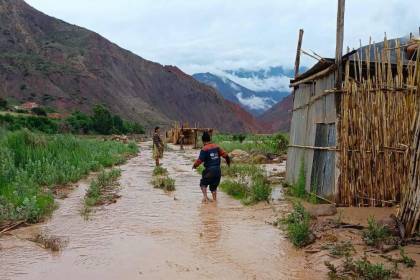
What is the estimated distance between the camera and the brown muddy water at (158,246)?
5.47 m

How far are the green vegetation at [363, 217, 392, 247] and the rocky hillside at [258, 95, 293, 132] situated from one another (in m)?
108

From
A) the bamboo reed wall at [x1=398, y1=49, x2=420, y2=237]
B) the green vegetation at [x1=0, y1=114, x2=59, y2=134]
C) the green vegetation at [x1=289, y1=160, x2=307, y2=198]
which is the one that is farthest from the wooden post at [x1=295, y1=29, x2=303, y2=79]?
the green vegetation at [x1=0, y1=114, x2=59, y2=134]

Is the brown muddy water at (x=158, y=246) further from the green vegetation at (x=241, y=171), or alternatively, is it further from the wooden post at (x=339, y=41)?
the green vegetation at (x=241, y=171)

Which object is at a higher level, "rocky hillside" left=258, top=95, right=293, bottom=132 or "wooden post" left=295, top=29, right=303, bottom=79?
"rocky hillside" left=258, top=95, right=293, bottom=132

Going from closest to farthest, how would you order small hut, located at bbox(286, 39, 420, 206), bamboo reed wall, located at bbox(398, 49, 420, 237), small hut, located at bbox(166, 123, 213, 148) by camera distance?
bamboo reed wall, located at bbox(398, 49, 420, 237) < small hut, located at bbox(286, 39, 420, 206) < small hut, located at bbox(166, 123, 213, 148)

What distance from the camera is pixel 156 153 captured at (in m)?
17.4

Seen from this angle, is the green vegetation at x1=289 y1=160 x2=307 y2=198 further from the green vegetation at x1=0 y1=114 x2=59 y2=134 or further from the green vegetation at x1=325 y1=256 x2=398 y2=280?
the green vegetation at x1=0 y1=114 x2=59 y2=134

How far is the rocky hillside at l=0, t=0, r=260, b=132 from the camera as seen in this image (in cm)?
6450

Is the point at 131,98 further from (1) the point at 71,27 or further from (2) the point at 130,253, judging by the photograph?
(2) the point at 130,253

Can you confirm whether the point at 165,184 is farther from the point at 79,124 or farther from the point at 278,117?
the point at 278,117

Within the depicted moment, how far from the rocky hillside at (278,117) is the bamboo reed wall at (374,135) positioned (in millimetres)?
105717

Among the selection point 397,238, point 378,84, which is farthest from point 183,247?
point 378,84

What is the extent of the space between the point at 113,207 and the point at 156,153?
26.1 feet

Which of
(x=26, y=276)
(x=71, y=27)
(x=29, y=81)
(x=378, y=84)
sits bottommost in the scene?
(x=26, y=276)
